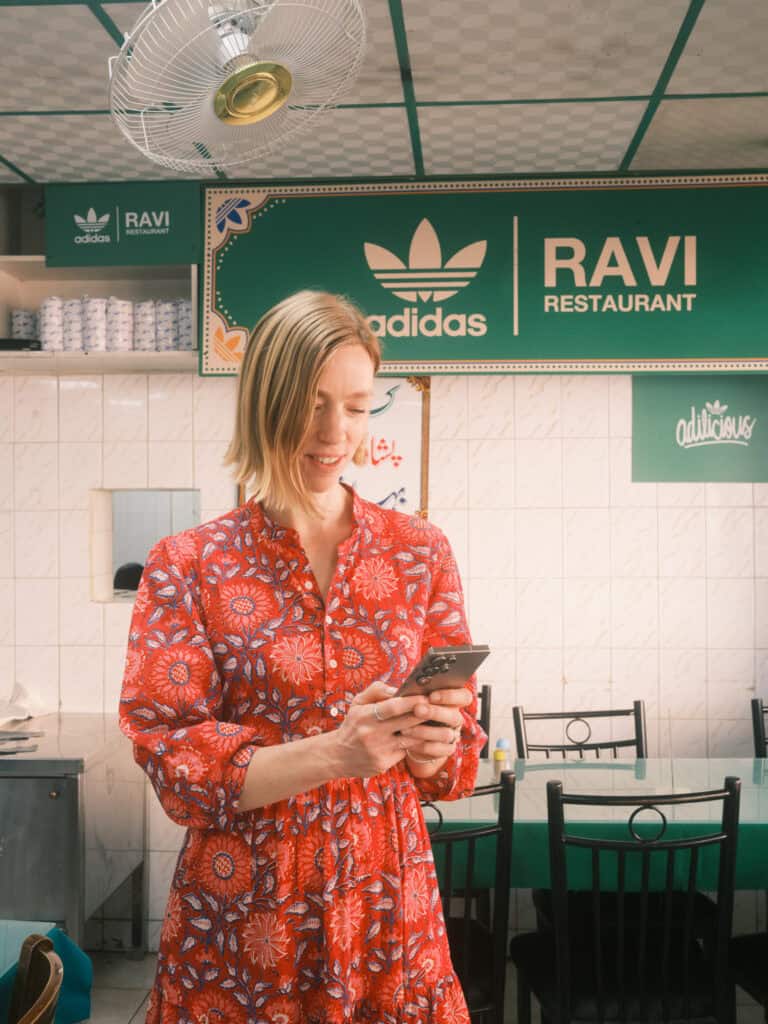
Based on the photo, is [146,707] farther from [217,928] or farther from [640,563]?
[640,563]

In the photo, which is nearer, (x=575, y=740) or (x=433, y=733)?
(x=433, y=733)

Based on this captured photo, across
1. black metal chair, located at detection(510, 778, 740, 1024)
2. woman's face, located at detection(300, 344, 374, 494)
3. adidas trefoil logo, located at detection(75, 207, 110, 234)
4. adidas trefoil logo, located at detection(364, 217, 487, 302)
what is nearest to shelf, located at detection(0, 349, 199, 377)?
adidas trefoil logo, located at detection(75, 207, 110, 234)

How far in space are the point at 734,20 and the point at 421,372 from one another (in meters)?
1.63

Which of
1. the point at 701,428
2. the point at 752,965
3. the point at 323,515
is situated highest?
the point at 701,428

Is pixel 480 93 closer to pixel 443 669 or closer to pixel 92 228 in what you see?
pixel 92 228

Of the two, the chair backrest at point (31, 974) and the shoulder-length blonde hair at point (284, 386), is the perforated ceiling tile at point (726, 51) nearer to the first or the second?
the shoulder-length blonde hair at point (284, 386)

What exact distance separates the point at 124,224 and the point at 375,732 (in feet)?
10.5

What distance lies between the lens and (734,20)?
7.95ft

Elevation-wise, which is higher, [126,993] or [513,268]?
[513,268]

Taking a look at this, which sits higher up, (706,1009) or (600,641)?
(600,641)

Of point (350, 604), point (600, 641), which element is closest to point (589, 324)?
point (600, 641)

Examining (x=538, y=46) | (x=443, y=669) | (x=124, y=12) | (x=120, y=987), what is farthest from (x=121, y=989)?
(x=538, y=46)

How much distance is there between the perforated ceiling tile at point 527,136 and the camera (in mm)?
2959

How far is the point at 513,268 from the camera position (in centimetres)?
351
